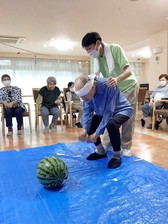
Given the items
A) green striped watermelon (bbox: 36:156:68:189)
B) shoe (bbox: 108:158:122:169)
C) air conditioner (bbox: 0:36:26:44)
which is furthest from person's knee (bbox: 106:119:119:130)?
air conditioner (bbox: 0:36:26:44)

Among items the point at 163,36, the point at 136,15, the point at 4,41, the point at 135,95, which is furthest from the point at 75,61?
the point at 135,95

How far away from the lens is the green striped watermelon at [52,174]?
149 centimetres

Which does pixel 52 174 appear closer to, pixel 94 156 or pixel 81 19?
pixel 94 156

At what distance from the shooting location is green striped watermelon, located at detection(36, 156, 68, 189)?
4.90 ft

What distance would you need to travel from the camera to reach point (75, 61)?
10695 millimetres

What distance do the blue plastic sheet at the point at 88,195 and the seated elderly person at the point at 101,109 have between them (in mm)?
246

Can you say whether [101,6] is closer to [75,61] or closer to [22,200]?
[22,200]

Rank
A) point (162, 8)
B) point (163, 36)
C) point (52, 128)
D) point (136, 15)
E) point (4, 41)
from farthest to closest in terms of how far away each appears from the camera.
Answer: point (4, 41)
point (163, 36)
point (136, 15)
point (162, 8)
point (52, 128)

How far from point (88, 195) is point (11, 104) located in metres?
2.97

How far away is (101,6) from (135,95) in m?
3.03

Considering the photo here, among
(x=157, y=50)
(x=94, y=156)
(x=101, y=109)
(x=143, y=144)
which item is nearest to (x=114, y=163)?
(x=94, y=156)

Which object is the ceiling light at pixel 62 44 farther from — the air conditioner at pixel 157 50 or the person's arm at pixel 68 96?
the person's arm at pixel 68 96

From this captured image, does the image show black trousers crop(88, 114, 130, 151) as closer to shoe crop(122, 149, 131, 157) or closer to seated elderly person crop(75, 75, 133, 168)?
seated elderly person crop(75, 75, 133, 168)

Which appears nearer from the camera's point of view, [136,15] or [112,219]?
[112,219]
